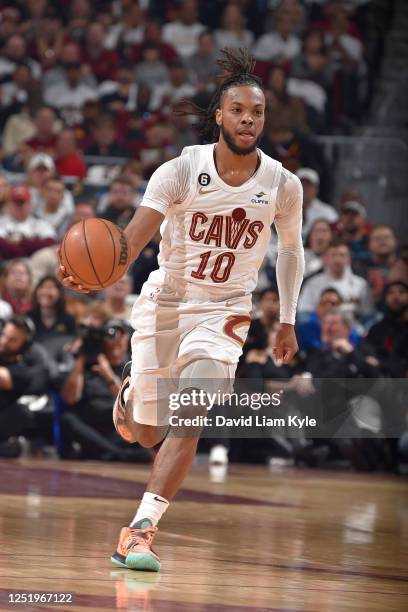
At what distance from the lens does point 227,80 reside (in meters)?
6.12

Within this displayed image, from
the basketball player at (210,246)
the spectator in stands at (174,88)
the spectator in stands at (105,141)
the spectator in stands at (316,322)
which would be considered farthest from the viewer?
the spectator in stands at (174,88)

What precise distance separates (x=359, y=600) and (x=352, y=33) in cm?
1505

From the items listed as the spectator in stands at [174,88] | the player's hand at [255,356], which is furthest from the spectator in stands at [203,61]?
the player's hand at [255,356]

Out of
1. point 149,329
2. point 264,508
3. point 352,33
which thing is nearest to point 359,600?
point 149,329

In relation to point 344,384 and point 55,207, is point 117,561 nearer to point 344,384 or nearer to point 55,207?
point 344,384

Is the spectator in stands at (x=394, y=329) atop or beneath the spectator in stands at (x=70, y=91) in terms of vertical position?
beneath

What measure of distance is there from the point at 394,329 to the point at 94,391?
321 cm

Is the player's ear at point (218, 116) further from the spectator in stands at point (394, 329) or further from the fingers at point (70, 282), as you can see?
the spectator in stands at point (394, 329)

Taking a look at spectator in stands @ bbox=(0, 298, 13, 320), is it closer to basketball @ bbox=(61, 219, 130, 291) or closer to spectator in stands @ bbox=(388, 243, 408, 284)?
spectator in stands @ bbox=(388, 243, 408, 284)

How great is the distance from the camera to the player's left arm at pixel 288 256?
6070 mm

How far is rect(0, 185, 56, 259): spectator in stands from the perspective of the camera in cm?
1314

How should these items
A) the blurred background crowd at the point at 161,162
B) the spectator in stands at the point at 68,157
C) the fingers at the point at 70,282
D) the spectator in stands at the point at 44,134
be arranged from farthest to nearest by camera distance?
the spectator in stands at the point at 44,134
the spectator in stands at the point at 68,157
the blurred background crowd at the point at 161,162
the fingers at the point at 70,282

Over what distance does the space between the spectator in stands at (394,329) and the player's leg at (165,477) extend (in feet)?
22.7

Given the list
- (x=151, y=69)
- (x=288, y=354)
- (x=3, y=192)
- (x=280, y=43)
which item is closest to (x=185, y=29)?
(x=151, y=69)
